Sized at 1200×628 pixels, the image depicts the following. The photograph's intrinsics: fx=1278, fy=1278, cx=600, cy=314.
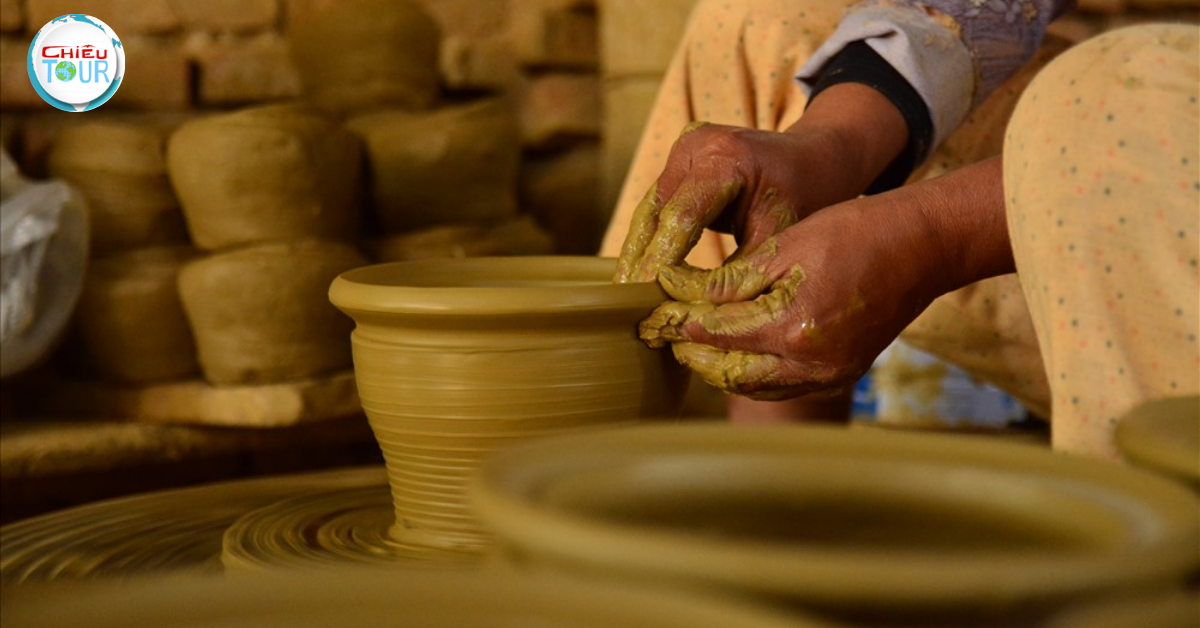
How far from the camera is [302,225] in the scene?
2.31 m

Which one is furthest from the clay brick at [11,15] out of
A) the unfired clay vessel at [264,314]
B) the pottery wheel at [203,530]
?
the pottery wheel at [203,530]

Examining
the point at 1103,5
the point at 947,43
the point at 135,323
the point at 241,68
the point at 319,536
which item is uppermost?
the point at 947,43

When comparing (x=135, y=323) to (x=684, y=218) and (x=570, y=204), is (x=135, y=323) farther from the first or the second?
(x=684, y=218)

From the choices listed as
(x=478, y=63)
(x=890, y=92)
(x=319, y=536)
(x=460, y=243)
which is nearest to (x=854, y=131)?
(x=890, y=92)

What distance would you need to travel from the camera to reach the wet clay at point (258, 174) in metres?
2.23

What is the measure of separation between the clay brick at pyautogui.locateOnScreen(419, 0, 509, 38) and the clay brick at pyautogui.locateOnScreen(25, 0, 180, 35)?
569mm

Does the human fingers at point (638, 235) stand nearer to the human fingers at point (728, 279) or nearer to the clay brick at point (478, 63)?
the human fingers at point (728, 279)

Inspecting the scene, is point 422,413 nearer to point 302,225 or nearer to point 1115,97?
point 1115,97

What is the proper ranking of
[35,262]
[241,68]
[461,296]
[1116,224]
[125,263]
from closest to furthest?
[1116,224], [461,296], [35,262], [125,263], [241,68]

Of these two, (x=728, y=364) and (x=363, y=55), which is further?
(x=363, y=55)

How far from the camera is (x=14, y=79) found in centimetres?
247

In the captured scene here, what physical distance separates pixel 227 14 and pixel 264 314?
2.73 feet

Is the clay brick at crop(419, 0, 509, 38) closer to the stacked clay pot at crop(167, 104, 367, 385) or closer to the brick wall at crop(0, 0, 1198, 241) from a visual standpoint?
the brick wall at crop(0, 0, 1198, 241)

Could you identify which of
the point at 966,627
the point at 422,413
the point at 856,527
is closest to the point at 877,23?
the point at 422,413
